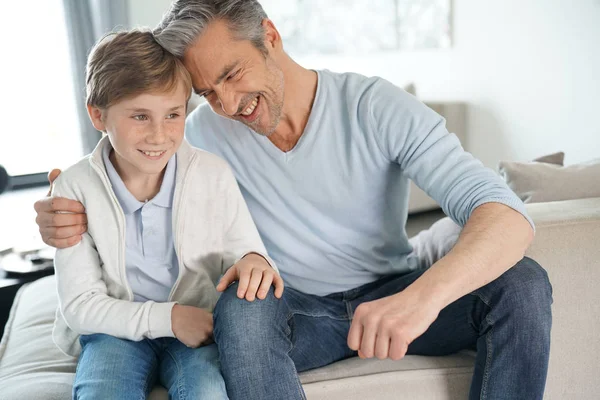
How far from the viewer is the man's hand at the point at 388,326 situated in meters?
1.06

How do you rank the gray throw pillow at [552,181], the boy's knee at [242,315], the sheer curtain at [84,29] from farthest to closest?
the sheer curtain at [84,29], the gray throw pillow at [552,181], the boy's knee at [242,315]

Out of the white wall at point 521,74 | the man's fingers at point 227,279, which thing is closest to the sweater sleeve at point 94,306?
the man's fingers at point 227,279

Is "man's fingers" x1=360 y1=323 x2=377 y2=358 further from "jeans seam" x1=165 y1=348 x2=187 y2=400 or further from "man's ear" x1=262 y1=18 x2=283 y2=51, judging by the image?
"man's ear" x1=262 y1=18 x2=283 y2=51

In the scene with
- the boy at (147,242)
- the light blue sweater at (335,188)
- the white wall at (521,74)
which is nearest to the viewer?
the boy at (147,242)

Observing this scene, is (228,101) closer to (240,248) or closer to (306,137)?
(306,137)

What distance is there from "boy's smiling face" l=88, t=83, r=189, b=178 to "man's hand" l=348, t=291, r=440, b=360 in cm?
53

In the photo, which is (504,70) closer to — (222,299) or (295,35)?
(295,35)

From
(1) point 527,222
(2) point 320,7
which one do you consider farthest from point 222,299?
(2) point 320,7

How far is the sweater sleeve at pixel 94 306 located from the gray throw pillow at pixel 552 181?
0.98 meters

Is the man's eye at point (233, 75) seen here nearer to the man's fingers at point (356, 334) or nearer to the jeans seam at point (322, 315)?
the jeans seam at point (322, 315)

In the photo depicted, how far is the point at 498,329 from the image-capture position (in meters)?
1.19

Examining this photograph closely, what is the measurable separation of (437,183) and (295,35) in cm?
293

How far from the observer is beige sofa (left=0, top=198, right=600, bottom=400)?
1.33 metres

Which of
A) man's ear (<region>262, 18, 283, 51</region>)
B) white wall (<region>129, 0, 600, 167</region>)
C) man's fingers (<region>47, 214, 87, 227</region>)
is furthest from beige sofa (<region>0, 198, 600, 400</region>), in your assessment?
white wall (<region>129, 0, 600, 167</region>)
